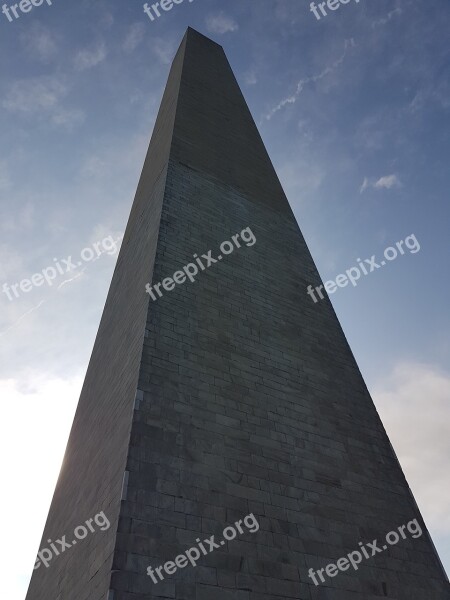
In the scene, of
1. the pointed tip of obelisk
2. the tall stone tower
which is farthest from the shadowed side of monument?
the pointed tip of obelisk

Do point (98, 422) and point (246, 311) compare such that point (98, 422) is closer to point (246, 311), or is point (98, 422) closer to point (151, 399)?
point (151, 399)

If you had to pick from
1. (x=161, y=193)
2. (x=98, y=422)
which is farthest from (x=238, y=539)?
(x=161, y=193)

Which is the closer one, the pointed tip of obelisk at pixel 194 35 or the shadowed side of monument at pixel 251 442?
the shadowed side of monument at pixel 251 442

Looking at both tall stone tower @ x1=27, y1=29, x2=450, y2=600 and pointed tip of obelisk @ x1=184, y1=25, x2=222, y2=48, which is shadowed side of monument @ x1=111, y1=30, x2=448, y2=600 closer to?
tall stone tower @ x1=27, y1=29, x2=450, y2=600

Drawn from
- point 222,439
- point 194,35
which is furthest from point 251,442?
point 194,35

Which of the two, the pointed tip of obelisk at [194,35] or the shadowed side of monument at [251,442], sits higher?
the pointed tip of obelisk at [194,35]

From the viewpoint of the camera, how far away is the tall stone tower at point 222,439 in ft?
17.4

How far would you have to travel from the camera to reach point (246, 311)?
348 inches

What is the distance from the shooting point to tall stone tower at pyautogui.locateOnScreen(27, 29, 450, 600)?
5.31m

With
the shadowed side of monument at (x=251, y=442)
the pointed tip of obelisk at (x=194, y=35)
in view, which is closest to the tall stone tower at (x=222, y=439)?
the shadowed side of monument at (x=251, y=442)

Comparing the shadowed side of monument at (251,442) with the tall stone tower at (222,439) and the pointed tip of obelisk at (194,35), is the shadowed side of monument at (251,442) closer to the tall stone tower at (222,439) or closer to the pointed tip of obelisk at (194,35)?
the tall stone tower at (222,439)

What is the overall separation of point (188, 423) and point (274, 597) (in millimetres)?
2281

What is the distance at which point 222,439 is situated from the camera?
6.48 meters

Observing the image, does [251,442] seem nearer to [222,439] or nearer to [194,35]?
[222,439]
